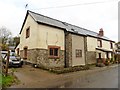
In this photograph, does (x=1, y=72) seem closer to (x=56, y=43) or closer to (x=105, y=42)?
(x=56, y=43)

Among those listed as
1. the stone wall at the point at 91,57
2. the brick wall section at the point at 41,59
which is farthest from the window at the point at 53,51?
the stone wall at the point at 91,57

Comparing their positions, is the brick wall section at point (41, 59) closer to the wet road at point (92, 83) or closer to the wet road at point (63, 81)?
the wet road at point (63, 81)

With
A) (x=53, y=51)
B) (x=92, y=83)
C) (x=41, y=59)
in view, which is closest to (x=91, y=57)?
(x=53, y=51)

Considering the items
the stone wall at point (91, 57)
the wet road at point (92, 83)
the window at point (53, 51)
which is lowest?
the wet road at point (92, 83)

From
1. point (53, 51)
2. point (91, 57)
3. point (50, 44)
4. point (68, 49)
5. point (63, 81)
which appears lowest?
point (63, 81)

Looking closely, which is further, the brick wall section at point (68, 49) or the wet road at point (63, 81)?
the brick wall section at point (68, 49)

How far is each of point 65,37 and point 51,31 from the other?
9.32 feet

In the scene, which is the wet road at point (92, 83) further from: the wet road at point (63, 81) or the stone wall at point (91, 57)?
the stone wall at point (91, 57)

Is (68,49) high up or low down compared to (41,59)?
up

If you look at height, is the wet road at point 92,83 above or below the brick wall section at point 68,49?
below

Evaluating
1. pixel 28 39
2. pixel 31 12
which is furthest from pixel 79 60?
pixel 31 12

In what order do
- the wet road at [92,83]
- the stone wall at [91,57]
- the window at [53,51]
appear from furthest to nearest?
the stone wall at [91,57] → the window at [53,51] → the wet road at [92,83]

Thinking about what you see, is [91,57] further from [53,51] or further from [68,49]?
[53,51]

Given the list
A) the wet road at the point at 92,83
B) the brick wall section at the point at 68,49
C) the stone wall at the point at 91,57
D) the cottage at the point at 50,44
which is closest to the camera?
the wet road at the point at 92,83
